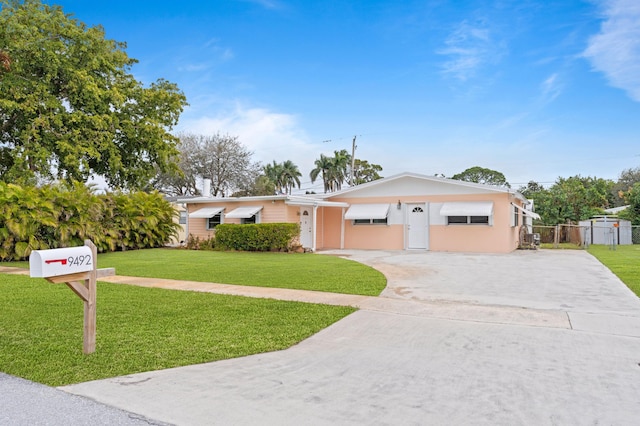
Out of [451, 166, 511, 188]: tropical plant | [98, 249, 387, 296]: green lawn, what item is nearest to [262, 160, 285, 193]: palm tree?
[451, 166, 511, 188]: tropical plant

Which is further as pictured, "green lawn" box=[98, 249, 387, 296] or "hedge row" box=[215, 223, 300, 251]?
"hedge row" box=[215, 223, 300, 251]

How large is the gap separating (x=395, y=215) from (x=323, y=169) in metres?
29.8

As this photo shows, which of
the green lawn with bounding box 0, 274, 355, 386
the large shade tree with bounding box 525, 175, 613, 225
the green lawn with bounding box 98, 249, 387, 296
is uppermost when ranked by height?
the large shade tree with bounding box 525, 175, 613, 225

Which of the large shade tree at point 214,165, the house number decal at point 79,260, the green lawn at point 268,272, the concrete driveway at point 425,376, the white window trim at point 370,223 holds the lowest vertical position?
the concrete driveway at point 425,376

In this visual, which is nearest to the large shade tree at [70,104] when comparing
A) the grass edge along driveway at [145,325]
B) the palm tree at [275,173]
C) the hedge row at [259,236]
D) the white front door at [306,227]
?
the hedge row at [259,236]

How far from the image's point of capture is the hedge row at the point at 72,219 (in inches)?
541

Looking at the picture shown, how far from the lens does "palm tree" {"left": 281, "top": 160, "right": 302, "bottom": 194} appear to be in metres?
48.6

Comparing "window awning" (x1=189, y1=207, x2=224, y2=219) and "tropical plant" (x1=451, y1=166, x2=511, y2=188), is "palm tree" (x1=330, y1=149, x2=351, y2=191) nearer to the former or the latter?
"tropical plant" (x1=451, y1=166, x2=511, y2=188)

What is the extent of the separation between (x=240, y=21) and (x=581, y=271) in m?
13.6

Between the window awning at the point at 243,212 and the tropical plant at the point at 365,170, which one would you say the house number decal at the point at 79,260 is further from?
the tropical plant at the point at 365,170

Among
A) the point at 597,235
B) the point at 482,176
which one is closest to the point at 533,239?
the point at 597,235

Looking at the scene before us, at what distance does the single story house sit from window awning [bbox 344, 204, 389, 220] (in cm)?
4

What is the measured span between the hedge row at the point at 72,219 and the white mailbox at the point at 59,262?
1145 centimetres

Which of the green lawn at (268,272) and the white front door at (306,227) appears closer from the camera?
the green lawn at (268,272)
